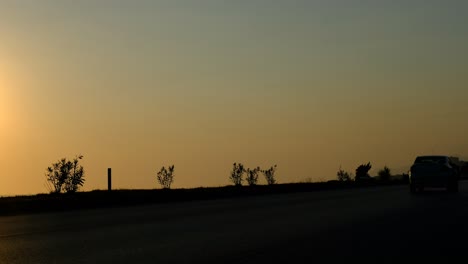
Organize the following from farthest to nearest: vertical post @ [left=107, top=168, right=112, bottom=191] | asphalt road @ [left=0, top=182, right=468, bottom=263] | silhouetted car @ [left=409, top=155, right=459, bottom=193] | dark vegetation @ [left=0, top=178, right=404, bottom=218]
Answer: silhouetted car @ [left=409, top=155, right=459, bottom=193]
vertical post @ [left=107, top=168, right=112, bottom=191]
dark vegetation @ [left=0, top=178, right=404, bottom=218]
asphalt road @ [left=0, top=182, right=468, bottom=263]

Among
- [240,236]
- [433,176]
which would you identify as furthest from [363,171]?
[240,236]

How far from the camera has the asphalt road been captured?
12.0 meters

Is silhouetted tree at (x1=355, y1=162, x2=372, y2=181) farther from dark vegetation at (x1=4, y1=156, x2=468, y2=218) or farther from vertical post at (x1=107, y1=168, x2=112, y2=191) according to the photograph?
vertical post at (x1=107, y1=168, x2=112, y2=191)

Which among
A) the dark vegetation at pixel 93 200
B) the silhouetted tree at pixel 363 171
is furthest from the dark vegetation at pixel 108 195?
the silhouetted tree at pixel 363 171

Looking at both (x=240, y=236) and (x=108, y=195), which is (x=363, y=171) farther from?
(x=240, y=236)

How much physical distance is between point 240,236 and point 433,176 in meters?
24.1

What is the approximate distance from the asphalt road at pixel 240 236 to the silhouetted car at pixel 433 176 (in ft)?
45.9

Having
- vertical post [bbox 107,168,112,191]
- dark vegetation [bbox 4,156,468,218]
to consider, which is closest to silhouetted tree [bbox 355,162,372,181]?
dark vegetation [bbox 4,156,468,218]

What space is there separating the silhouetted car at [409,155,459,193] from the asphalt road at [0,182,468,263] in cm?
1398

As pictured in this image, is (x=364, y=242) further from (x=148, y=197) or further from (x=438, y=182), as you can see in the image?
(x=438, y=182)

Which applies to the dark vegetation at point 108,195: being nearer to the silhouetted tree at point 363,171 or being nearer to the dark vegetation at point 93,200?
the dark vegetation at point 93,200

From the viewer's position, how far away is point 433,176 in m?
37.4

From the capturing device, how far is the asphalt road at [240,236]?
1205 centimetres

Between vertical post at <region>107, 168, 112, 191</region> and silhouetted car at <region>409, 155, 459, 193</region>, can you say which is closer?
vertical post at <region>107, 168, 112, 191</region>
